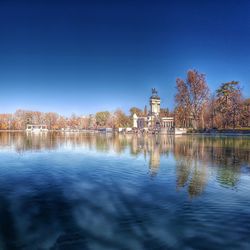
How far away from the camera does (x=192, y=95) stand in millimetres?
68688

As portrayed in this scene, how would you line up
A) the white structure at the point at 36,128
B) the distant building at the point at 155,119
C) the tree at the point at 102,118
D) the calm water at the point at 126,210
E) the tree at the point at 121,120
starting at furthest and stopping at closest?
1. the tree at the point at 102,118
2. the white structure at the point at 36,128
3. the tree at the point at 121,120
4. the distant building at the point at 155,119
5. the calm water at the point at 126,210

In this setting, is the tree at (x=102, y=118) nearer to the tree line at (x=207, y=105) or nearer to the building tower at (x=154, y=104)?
the building tower at (x=154, y=104)

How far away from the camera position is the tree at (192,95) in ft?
220

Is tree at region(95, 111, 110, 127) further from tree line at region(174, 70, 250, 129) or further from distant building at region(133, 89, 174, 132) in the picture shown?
tree line at region(174, 70, 250, 129)

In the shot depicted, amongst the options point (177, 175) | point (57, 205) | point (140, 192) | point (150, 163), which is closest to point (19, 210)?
point (57, 205)

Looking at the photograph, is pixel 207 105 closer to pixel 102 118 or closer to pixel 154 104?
pixel 154 104

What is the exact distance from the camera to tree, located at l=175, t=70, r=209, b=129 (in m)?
67.1

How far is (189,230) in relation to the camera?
582 centimetres

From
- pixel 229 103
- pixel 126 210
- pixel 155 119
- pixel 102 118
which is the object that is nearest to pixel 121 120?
pixel 102 118

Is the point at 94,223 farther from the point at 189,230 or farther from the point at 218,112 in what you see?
the point at 218,112

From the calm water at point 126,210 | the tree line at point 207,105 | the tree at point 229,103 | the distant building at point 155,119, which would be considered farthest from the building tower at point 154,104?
the calm water at point 126,210

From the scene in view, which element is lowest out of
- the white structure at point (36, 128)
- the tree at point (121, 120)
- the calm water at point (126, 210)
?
the calm water at point (126, 210)

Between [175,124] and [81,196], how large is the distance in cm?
7379

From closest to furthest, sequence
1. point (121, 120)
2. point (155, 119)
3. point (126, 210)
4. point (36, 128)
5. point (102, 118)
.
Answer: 1. point (126, 210)
2. point (155, 119)
3. point (121, 120)
4. point (36, 128)
5. point (102, 118)
